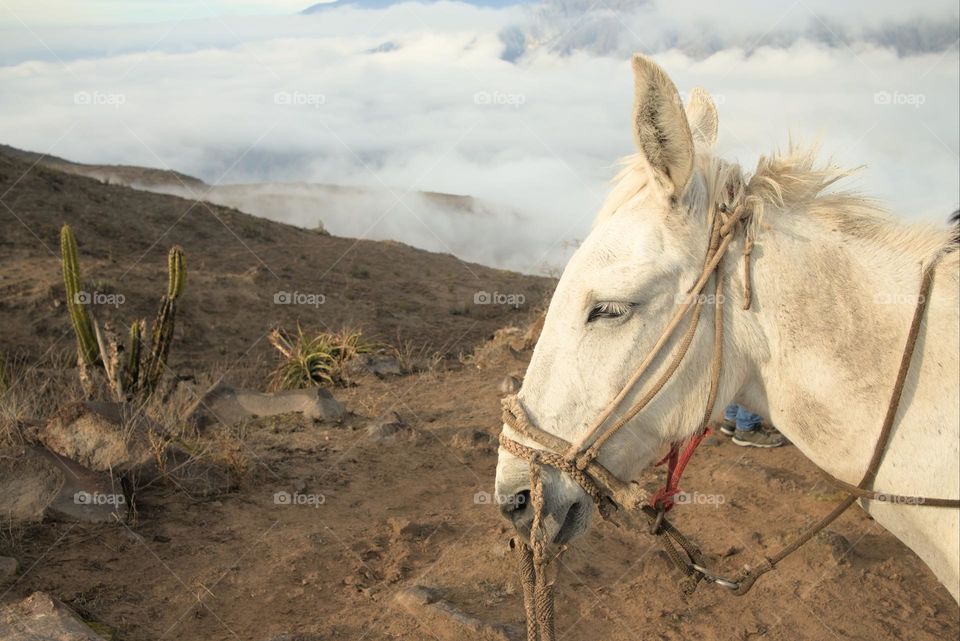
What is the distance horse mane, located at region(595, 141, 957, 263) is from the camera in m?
2.01

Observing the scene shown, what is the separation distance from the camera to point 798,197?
2.09 m

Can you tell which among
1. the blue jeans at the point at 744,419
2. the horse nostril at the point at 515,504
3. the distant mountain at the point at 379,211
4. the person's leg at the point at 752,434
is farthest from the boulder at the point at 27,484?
the distant mountain at the point at 379,211

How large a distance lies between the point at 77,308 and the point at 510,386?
454 centimetres

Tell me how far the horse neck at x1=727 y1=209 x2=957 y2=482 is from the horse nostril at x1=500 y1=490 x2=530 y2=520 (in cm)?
75

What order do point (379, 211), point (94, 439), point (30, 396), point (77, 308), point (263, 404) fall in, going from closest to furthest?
1. point (94, 439)
2. point (30, 396)
3. point (263, 404)
4. point (77, 308)
5. point (379, 211)

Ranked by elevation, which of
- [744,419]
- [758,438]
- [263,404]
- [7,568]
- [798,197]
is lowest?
[263,404]

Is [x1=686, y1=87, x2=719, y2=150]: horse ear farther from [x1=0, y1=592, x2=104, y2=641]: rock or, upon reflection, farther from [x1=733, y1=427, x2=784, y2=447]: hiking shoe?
[x1=733, y1=427, x2=784, y2=447]: hiking shoe

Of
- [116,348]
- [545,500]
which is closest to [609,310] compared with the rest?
[545,500]

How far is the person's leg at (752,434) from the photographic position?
5789 mm

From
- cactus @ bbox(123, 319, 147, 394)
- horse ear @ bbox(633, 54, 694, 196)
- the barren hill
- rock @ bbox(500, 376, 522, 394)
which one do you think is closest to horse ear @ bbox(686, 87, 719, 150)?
horse ear @ bbox(633, 54, 694, 196)

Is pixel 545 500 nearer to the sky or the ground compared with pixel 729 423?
nearer to the sky

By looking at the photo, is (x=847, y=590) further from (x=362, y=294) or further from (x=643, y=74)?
(x=362, y=294)

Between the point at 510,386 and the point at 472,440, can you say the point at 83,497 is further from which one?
the point at 510,386

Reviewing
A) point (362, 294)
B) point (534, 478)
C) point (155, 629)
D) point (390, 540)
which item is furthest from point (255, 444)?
point (362, 294)
